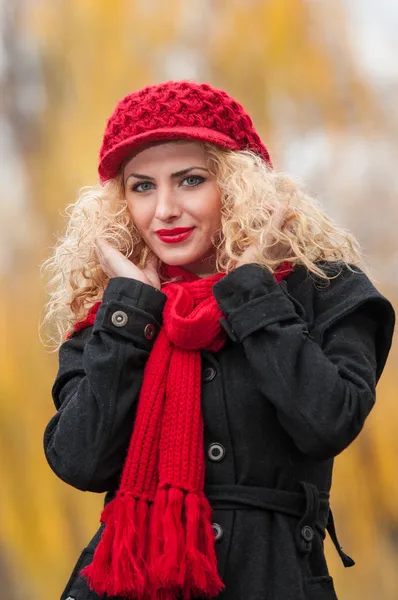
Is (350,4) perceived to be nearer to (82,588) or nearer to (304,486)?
(304,486)

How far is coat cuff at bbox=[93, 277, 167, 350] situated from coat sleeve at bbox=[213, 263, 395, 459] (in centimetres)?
12

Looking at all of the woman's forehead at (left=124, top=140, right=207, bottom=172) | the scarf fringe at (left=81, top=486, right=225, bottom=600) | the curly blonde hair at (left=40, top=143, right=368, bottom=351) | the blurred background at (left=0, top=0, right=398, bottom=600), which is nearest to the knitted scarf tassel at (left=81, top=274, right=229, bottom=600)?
the scarf fringe at (left=81, top=486, right=225, bottom=600)

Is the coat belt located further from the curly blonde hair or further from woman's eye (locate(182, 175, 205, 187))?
woman's eye (locate(182, 175, 205, 187))

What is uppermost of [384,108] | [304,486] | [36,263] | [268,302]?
[384,108]

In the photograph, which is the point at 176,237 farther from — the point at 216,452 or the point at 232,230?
the point at 216,452

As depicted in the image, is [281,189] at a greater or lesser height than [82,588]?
greater

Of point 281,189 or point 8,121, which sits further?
point 8,121

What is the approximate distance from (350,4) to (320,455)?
5.54ft

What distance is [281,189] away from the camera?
1634mm

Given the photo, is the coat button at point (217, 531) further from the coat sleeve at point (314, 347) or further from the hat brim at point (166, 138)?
the hat brim at point (166, 138)

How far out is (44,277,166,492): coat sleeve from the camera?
1.42 meters

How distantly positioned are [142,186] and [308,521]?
0.67 metres

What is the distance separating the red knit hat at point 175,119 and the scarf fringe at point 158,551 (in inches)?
24.1

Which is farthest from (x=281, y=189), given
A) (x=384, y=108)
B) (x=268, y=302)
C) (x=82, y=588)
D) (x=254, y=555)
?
(x=384, y=108)
